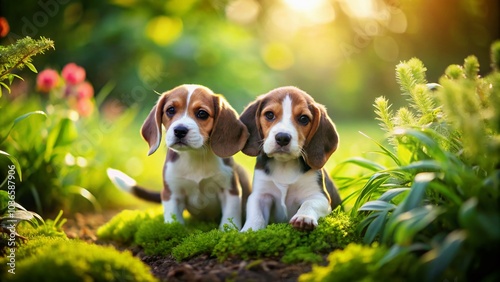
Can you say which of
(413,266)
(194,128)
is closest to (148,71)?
(194,128)

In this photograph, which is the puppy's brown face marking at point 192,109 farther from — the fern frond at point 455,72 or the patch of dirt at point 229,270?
the fern frond at point 455,72

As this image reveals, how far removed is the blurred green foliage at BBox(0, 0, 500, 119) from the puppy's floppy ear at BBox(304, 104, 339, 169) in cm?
1027

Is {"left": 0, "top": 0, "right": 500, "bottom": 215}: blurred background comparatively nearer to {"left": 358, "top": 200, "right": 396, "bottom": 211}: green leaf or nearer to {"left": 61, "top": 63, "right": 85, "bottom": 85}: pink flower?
{"left": 61, "top": 63, "right": 85, "bottom": 85}: pink flower

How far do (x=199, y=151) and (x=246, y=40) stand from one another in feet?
47.7

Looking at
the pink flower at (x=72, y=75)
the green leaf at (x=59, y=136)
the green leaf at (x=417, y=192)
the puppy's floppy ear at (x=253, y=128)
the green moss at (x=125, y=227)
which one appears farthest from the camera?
the pink flower at (x=72, y=75)

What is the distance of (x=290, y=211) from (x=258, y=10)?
630 inches

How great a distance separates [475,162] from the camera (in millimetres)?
4027

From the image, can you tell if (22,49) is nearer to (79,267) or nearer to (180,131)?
(180,131)

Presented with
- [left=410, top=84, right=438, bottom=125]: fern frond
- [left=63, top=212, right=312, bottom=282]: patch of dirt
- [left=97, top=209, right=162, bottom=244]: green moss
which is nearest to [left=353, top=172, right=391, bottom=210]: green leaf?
[left=410, top=84, right=438, bottom=125]: fern frond

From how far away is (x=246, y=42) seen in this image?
19.3 m

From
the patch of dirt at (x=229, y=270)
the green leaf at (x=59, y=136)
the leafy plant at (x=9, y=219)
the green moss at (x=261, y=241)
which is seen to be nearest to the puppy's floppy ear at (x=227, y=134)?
the green moss at (x=261, y=241)

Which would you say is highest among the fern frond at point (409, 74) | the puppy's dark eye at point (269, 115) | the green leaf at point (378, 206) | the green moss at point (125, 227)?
the fern frond at point (409, 74)

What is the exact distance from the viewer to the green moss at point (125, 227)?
5.90 meters

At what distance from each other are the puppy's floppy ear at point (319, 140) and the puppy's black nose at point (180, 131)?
3.75ft
